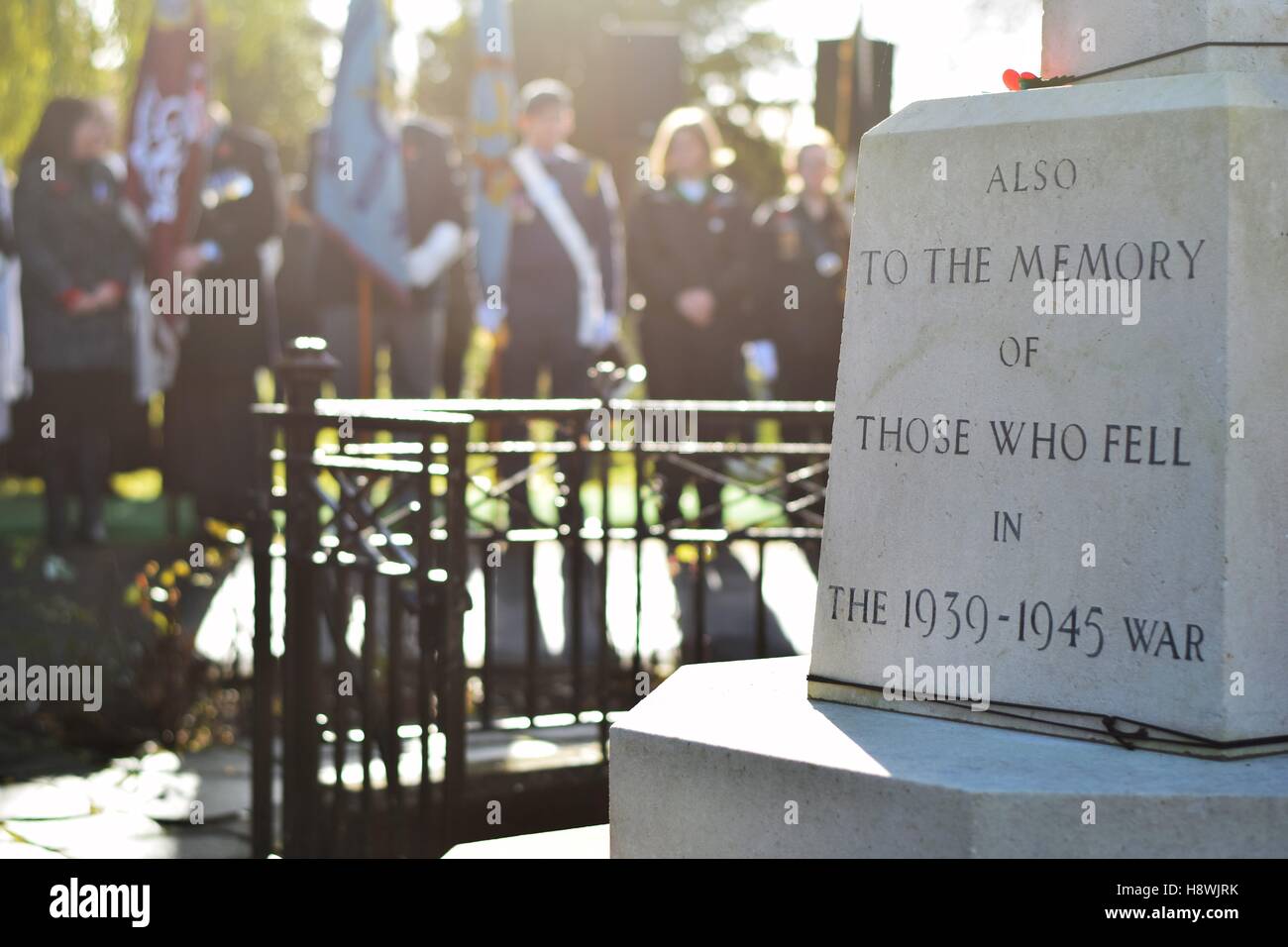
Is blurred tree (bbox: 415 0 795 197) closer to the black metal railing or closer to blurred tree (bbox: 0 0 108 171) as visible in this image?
blurred tree (bbox: 0 0 108 171)

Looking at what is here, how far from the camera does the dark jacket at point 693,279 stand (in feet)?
35.1

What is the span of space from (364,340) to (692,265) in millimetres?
2074

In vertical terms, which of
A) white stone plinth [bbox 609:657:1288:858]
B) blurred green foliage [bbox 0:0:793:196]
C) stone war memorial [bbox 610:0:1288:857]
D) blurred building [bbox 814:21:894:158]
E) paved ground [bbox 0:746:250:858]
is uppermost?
blurred green foliage [bbox 0:0:793:196]

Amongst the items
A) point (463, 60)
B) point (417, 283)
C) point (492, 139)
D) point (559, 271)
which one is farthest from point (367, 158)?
point (463, 60)

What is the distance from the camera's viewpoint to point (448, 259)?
1127 cm

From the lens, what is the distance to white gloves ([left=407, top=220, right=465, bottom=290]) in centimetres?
1105

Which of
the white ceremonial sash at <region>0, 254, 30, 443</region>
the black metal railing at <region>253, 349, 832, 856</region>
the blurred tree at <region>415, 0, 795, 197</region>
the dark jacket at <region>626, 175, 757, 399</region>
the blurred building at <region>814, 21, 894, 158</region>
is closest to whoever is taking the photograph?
the black metal railing at <region>253, 349, 832, 856</region>

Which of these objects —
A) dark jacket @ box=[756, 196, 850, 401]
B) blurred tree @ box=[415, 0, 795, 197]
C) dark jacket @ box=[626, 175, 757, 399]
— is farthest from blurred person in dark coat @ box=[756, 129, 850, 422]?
blurred tree @ box=[415, 0, 795, 197]

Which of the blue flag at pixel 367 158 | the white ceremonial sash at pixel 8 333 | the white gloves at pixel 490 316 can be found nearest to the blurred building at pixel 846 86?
the white gloves at pixel 490 316

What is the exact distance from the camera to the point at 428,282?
→ 1109cm

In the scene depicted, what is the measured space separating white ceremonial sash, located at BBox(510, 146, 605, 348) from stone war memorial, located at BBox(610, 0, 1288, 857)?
6.94m

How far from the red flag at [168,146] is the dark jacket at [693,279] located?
2.67 m
